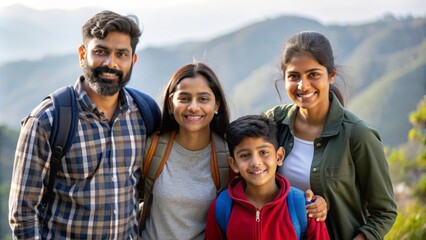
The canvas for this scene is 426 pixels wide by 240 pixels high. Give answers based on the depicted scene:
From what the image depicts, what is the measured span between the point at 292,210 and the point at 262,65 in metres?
75.5

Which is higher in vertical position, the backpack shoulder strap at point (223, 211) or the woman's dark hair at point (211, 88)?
the woman's dark hair at point (211, 88)

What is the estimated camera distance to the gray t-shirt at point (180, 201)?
292 centimetres

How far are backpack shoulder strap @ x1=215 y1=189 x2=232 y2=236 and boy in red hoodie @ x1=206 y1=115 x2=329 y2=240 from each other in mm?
16

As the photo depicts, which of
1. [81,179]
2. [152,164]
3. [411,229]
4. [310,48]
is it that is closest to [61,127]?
[81,179]

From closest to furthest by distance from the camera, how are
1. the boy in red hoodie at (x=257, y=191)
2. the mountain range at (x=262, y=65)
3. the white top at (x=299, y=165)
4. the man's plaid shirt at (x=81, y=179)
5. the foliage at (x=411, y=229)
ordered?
the man's plaid shirt at (x=81, y=179) → the boy in red hoodie at (x=257, y=191) → the white top at (x=299, y=165) → the foliage at (x=411, y=229) → the mountain range at (x=262, y=65)

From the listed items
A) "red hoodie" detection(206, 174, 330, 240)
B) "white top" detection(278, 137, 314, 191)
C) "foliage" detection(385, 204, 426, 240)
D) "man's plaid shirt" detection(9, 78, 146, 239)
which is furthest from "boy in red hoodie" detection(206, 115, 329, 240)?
"foliage" detection(385, 204, 426, 240)

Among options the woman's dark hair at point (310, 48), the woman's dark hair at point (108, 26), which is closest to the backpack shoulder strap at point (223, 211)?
the woman's dark hair at point (310, 48)

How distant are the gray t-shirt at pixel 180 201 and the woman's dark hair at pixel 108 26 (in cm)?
80

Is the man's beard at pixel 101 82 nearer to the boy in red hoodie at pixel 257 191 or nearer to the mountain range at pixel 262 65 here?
the boy in red hoodie at pixel 257 191

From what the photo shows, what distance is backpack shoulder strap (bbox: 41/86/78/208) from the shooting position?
8.46 feet

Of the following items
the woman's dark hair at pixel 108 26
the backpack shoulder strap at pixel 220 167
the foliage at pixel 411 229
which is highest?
the woman's dark hair at pixel 108 26

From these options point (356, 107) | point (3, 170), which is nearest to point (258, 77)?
point (356, 107)

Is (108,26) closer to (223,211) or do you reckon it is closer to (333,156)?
(223,211)

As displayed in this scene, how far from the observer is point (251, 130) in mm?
2783
